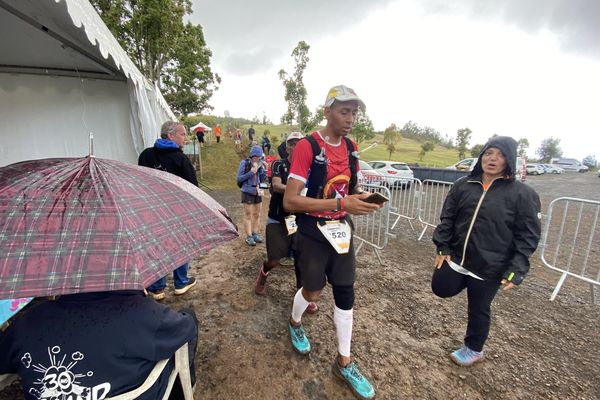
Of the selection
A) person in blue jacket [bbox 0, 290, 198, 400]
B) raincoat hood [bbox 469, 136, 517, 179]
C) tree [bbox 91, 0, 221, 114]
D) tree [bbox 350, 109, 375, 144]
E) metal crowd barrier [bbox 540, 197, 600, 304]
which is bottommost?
metal crowd barrier [bbox 540, 197, 600, 304]

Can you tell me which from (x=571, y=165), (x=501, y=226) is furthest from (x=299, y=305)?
(x=571, y=165)

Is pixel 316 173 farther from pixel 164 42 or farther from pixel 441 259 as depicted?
pixel 164 42

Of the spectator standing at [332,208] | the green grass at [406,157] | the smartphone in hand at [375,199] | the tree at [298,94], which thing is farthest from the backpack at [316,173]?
the green grass at [406,157]

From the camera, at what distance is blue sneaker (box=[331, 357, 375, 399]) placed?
2053 millimetres

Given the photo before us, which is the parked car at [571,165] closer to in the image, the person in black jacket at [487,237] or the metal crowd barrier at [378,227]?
the metal crowd barrier at [378,227]

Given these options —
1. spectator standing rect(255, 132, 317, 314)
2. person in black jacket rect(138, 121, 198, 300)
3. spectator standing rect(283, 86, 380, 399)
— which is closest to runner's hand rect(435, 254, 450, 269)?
spectator standing rect(283, 86, 380, 399)

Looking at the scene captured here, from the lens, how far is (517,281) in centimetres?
209

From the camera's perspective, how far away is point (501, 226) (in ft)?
7.20

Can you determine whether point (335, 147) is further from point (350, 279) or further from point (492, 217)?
point (492, 217)

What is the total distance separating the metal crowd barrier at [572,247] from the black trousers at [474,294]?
2.15 meters

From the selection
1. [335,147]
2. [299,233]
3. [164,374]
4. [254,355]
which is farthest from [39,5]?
[254,355]

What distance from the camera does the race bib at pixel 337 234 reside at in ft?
6.44

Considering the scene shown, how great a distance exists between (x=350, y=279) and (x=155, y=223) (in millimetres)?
1473

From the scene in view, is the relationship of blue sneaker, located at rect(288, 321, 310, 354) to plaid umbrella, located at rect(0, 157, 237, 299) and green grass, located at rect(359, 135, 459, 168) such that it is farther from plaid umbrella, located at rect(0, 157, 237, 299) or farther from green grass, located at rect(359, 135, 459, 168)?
green grass, located at rect(359, 135, 459, 168)
